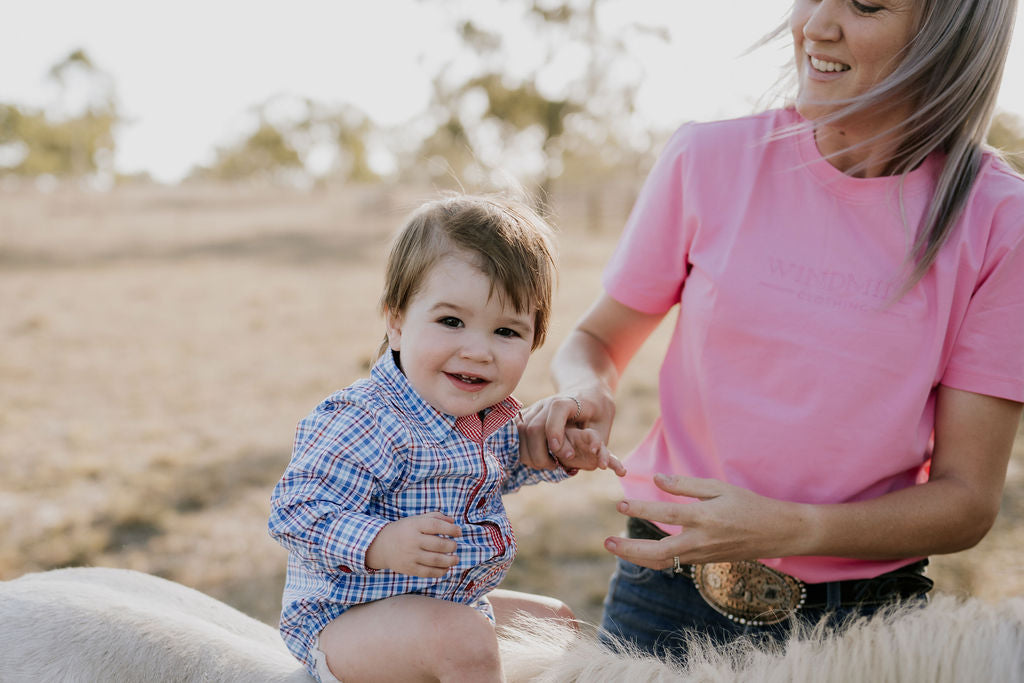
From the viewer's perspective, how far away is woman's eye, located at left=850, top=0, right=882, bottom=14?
4.70 feet

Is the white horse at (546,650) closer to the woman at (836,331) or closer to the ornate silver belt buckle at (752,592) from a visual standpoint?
the woman at (836,331)

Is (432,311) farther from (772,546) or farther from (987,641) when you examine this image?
(987,641)

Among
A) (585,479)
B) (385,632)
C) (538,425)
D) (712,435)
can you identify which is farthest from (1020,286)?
(585,479)

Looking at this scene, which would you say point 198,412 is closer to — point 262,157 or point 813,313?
point 813,313

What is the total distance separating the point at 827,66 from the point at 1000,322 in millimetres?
540

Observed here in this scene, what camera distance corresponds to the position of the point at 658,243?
1692mm

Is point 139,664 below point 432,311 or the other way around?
below

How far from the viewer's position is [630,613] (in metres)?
1.76

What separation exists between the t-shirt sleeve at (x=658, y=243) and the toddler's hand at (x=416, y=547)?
73 centimetres

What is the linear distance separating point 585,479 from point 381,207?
19.1 m

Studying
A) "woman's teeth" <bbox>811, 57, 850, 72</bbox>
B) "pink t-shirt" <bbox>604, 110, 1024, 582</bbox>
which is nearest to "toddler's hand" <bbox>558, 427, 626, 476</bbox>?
"pink t-shirt" <bbox>604, 110, 1024, 582</bbox>

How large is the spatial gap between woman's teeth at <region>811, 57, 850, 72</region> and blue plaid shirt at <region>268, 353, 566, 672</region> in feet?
2.83

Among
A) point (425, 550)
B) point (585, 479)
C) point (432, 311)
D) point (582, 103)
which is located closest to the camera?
point (425, 550)

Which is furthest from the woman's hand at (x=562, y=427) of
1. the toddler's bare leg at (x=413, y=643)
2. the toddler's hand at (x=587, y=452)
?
the toddler's bare leg at (x=413, y=643)
